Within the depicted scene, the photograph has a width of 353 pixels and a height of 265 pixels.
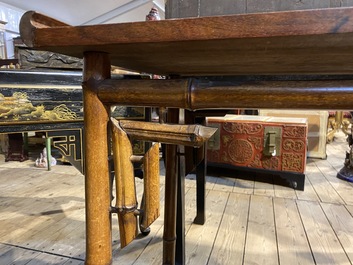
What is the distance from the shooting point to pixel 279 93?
0.35 m

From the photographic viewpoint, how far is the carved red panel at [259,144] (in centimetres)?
188

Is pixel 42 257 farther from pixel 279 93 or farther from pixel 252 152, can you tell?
pixel 252 152

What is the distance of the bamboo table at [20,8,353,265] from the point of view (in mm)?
305

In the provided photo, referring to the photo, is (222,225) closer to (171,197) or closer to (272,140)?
(171,197)

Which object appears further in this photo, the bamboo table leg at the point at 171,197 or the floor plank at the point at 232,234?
the floor plank at the point at 232,234

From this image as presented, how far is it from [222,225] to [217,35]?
1205mm

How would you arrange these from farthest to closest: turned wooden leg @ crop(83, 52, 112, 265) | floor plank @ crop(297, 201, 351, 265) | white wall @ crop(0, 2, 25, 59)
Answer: white wall @ crop(0, 2, 25, 59) < floor plank @ crop(297, 201, 351, 265) < turned wooden leg @ crop(83, 52, 112, 265)

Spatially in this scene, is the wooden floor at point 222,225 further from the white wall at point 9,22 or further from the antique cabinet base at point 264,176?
the white wall at point 9,22

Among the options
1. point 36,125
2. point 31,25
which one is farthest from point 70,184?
point 31,25

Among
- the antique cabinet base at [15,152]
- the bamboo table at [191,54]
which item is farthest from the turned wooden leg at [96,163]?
the antique cabinet base at [15,152]

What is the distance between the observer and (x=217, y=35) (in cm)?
32

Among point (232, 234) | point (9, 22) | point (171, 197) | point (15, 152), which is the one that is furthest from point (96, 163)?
point (9, 22)

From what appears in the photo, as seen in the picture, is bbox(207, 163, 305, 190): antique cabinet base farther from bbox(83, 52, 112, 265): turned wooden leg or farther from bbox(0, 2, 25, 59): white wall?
bbox(0, 2, 25, 59): white wall

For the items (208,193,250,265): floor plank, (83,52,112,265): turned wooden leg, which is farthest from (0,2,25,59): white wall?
(83,52,112,265): turned wooden leg
